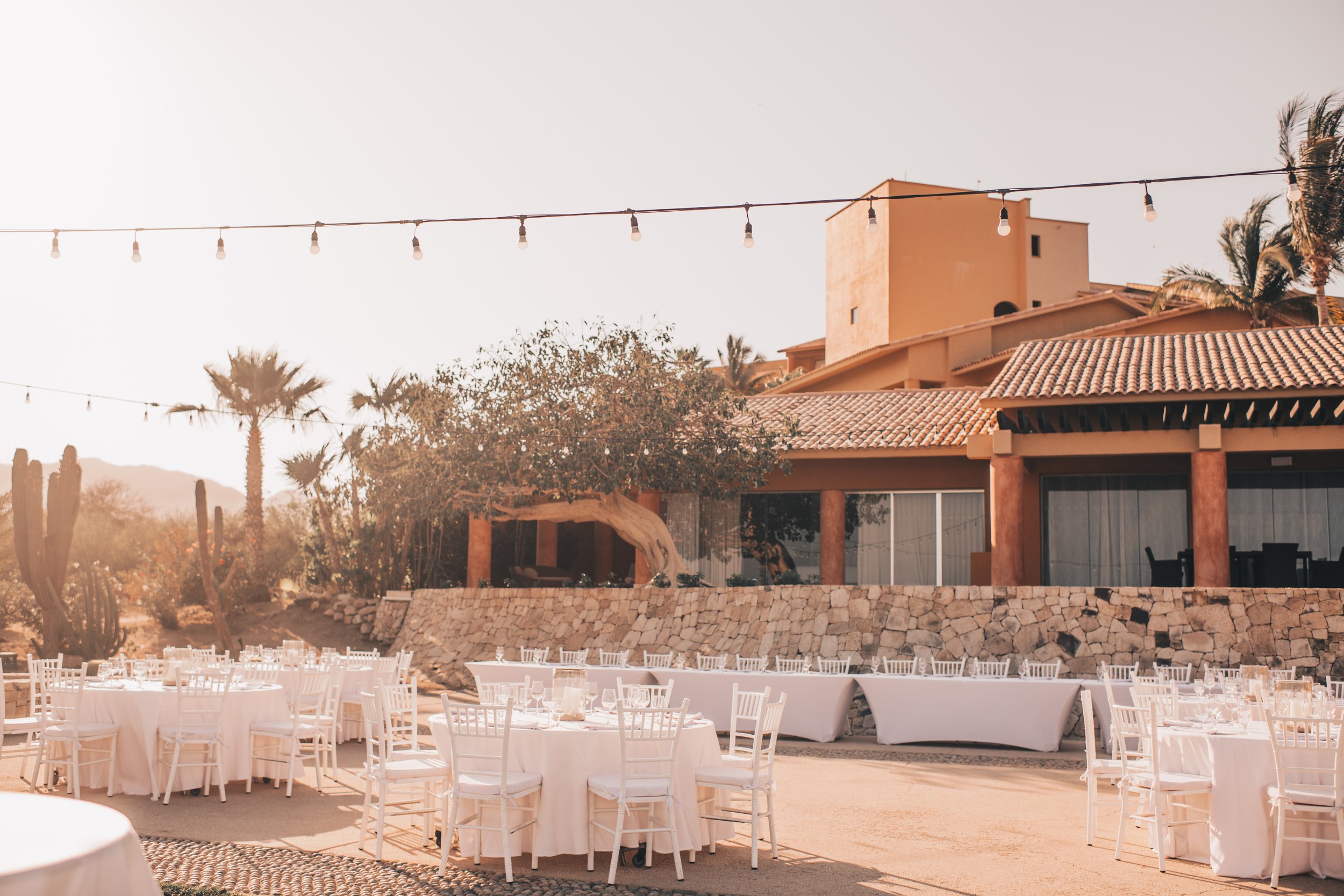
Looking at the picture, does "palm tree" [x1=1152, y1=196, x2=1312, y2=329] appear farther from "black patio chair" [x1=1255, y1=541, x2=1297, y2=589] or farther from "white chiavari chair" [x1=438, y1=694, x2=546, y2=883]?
"white chiavari chair" [x1=438, y1=694, x2=546, y2=883]

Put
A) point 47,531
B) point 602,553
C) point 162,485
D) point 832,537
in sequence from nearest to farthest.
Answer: point 47,531 → point 832,537 → point 602,553 → point 162,485

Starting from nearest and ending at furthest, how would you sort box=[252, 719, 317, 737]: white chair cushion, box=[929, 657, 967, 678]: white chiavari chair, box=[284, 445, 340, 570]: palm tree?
box=[252, 719, 317, 737]: white chair cushion, box=[929, 657, 967, 678]: white chiavari chair, box=[284, 445, 340, 570]: palm tree

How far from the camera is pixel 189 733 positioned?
8.63m

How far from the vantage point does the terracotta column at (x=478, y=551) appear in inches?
864

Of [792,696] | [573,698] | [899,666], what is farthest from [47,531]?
[899,666]

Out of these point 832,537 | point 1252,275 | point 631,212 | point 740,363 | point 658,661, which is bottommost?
point 658,661

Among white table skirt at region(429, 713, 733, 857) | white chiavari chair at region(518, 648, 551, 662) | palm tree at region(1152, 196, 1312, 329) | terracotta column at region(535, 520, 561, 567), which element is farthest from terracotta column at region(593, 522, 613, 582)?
white table skirt at region(429, 713, 733, 857)

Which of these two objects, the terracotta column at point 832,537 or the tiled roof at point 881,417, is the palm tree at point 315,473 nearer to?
the tiled roof at point 881,417

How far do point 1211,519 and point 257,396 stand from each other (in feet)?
66.6

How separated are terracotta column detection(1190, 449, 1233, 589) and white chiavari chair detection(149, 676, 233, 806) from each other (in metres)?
13.5

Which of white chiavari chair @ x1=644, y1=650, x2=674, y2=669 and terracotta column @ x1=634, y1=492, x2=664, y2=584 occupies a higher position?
terracotta column @ x1=634, y1=492, x2=664, y2=584

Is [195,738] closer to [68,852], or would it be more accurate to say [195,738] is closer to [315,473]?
[68,852]

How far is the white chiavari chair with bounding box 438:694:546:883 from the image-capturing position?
6375 millimetres

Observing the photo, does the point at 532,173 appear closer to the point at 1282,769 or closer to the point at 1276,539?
the point at 1282,769
